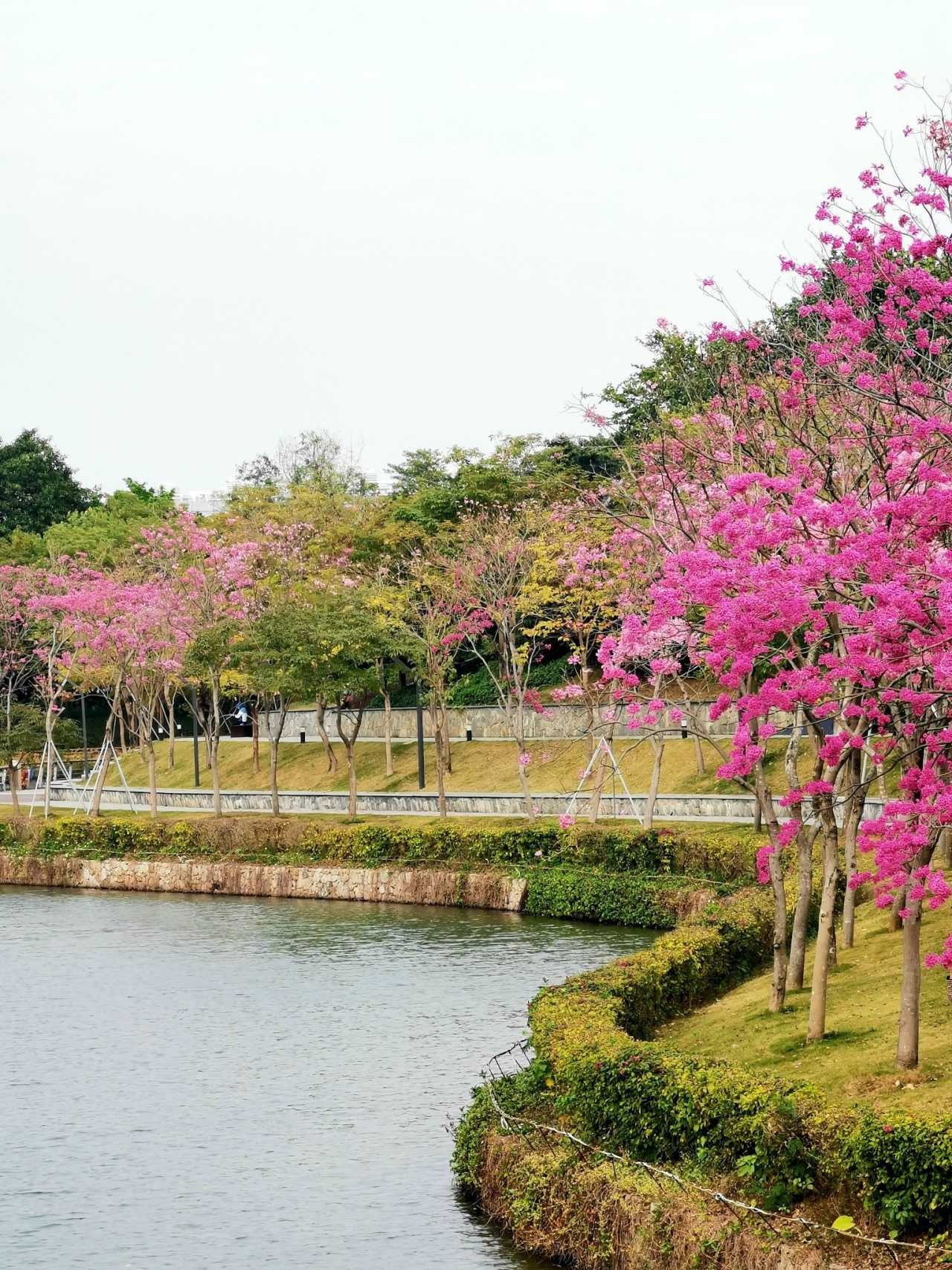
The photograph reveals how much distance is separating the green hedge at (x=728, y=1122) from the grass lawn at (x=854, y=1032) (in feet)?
2.79

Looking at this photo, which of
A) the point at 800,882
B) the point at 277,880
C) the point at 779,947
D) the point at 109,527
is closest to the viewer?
the point at 800,882

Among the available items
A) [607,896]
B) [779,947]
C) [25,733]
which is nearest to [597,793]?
[607,896]

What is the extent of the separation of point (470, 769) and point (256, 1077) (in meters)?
34.1

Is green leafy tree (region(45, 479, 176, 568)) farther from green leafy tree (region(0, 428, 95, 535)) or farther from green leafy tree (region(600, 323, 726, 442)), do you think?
green leafy tree (region(600, 323, 726, 442))

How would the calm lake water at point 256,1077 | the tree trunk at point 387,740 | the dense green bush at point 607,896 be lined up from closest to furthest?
the calm lake water at point 256,1077, the dense green bush at point 607,896, the tree trunk at point 387,740

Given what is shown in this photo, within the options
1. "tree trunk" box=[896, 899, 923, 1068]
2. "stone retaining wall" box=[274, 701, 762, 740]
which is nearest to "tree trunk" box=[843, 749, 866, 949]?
"tree trunk" box=[896, 899, 923, 1068]

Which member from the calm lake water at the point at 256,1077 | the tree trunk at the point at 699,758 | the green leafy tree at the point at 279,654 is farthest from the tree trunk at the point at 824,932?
the green leafy tree at the point at 279,654

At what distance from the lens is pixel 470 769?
58625 millimetres

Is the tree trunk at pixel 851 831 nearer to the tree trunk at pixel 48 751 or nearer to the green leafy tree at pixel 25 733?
the tree trunk at pixel 48 751

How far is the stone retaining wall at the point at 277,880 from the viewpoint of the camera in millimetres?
41250

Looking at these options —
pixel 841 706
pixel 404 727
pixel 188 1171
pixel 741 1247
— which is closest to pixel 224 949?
pixel 188 1171

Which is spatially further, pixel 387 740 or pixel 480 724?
pixel 480 724

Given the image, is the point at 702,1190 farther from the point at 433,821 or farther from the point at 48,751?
the point at 48,751

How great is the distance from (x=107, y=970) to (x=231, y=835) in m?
13.2
